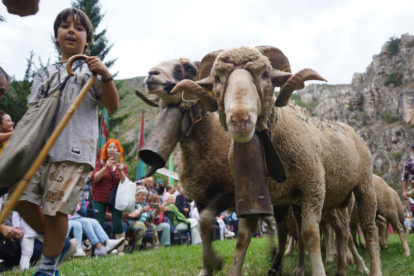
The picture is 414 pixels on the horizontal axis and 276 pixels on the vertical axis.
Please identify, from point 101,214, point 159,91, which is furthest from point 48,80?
point 101,214

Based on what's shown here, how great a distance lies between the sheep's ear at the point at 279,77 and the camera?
347 cm

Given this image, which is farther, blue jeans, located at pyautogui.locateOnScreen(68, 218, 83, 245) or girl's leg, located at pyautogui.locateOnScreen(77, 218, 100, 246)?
girl's leg, located at pyautogui.locateOnScreen(77, 218, 100, 246)

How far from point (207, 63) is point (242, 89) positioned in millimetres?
1297

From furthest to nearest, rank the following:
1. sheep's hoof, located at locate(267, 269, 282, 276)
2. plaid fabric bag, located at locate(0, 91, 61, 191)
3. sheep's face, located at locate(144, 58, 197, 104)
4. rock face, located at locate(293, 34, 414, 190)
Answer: rock face, located at locate(293, 34, 414, 190), sheep's hoof, located at locate(267, 269, 282, 276), sheep's face, located at locate(144, 58, 197, 104), plaid fabric bag, located at locate(0, 91, 61, 191)

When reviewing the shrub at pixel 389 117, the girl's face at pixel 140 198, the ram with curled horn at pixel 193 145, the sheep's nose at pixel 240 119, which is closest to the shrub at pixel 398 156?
the shrub at pixel 389 117

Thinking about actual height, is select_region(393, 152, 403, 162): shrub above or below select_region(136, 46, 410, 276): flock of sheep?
above

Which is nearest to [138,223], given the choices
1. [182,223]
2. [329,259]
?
[182,223]

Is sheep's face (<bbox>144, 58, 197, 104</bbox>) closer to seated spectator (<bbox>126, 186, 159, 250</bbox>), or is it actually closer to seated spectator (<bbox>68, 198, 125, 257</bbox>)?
seated spectator (<bbox>68, 198, 125, 257</bbox>)

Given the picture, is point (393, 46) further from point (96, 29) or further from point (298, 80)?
point (298, 80)

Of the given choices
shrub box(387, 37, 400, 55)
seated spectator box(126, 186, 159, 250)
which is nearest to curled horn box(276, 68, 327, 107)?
seated spectator box(126, 186, 159, 250)

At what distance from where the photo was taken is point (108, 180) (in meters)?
7.98

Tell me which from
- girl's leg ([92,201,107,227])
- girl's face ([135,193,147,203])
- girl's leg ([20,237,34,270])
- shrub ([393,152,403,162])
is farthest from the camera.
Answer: shrub ([393,152,403,162])

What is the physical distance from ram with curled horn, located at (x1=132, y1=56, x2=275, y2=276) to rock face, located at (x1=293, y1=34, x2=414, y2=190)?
7231 centimetres

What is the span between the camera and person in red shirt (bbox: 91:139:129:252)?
26.0 feet
